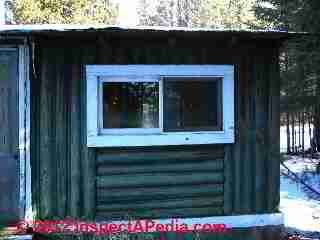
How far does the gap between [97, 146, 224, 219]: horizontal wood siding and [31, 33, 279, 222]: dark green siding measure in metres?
0.01

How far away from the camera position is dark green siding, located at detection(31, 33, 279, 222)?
5.52 metres

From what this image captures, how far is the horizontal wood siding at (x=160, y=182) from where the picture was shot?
5652mm

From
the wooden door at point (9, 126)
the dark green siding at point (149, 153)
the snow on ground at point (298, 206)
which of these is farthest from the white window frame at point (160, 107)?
the snow on ground at point (298, 206)

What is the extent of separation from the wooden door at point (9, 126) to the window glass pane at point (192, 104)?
1.94m

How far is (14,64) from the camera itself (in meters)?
5.48

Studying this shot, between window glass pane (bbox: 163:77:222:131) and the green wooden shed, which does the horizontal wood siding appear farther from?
window glass pane (bbox: 163:77:222:131)

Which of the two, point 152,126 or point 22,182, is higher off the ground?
point 152,126

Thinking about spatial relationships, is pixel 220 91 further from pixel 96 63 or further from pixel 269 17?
pixel 269 17

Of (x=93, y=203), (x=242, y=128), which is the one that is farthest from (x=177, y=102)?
(x=93, y=203)

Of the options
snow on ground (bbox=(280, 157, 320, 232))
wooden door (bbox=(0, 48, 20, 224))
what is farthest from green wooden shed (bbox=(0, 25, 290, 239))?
snow on ground (bbox=(280, 157, 320, 232))

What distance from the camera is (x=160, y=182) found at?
5750 mm

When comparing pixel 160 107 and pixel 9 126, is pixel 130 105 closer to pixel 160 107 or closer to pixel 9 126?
pixel 160 107

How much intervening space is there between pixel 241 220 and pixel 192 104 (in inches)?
68.1

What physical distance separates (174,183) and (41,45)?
251cm
